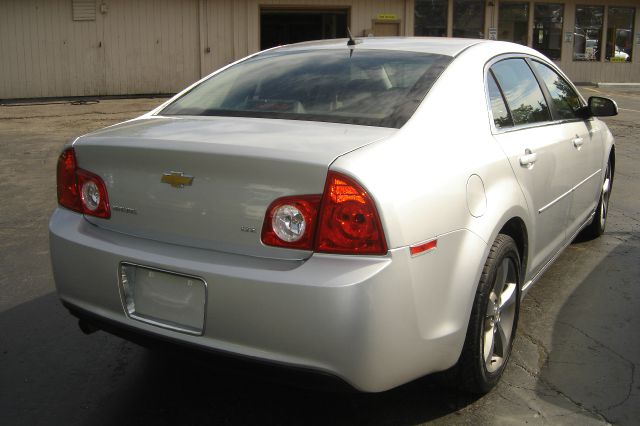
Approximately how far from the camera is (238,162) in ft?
8.42

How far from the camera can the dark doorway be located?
20.8 meters

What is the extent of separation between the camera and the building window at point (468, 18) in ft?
70.7

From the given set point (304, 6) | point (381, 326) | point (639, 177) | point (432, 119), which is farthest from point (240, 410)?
point (304, 6)

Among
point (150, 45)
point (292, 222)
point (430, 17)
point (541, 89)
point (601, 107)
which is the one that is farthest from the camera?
point (430, 17)

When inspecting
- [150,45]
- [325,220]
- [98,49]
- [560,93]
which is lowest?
[325,220]

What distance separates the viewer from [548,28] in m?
22.8

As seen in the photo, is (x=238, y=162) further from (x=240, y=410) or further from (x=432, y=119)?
(x=240, y=410)

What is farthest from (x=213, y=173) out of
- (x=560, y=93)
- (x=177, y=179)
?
(x=560, y=93)

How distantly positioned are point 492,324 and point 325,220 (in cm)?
118

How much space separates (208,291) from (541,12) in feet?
73.6

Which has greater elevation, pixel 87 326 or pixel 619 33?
pixel 619 33

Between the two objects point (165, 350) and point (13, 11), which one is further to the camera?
point (13, 11)

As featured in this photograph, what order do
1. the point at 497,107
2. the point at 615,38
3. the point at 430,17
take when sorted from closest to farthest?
1. the point at 497,107
2. the point at 430,17
3. the point at 615,38

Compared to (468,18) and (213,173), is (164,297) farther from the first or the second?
(468,18)
